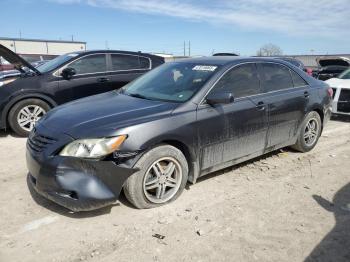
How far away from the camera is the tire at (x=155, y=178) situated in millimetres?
3758

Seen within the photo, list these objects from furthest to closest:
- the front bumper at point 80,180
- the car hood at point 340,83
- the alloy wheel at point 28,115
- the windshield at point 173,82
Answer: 1. the car hood at point 340,83
2. the alloy wheel at point 28,115
3. the windshield at point 173,82
4. the front bumper at point 80,180

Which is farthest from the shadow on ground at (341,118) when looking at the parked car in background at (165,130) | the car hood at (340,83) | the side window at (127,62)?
the side window at (127,62)

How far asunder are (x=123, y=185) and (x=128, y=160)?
0.29 metres

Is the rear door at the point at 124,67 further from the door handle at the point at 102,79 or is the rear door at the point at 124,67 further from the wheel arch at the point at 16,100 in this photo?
the wheel arch at the point at 16,100

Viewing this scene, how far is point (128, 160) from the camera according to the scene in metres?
3.64

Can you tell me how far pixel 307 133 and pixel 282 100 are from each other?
110cm

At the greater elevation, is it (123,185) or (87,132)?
(87,132)

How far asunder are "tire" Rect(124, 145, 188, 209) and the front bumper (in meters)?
0.19

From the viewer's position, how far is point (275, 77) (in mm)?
5422

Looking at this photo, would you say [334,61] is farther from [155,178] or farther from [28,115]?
[155,178]

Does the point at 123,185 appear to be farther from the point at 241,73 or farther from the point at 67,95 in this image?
the point at 67,95

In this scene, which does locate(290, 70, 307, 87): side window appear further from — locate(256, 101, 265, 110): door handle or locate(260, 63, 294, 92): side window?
locate(256, 101, 265, 110): door handle

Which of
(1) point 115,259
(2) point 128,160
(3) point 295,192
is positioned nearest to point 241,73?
(3) point 295,192

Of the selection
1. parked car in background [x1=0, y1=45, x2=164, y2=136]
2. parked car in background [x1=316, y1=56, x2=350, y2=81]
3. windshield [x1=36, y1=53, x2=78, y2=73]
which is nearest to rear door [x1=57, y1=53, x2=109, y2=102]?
parked car in background [x1=0, y1=45, x2=164, y2=136]
